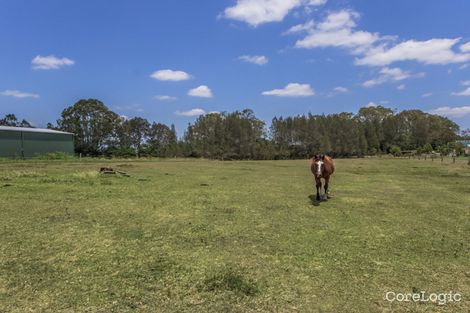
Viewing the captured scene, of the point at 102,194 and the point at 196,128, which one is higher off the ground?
the point at 196,128

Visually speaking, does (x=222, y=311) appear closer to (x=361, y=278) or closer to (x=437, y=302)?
(x=361, y=278)

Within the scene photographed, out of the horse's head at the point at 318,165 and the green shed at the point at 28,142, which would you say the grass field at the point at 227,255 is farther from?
the green shed at the point at 28,142

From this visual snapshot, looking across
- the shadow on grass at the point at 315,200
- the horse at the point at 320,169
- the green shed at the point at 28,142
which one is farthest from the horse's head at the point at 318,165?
the green shed at the point at 28,142

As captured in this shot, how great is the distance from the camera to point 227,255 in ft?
22.9

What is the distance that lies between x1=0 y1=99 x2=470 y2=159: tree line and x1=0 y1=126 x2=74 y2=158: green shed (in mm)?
19626

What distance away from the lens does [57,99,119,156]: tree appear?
85.5 meters

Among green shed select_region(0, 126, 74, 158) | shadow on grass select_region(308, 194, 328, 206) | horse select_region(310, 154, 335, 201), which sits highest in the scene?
green shed select_region(0, 126, 74, 158)

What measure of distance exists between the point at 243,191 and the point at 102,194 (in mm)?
5500

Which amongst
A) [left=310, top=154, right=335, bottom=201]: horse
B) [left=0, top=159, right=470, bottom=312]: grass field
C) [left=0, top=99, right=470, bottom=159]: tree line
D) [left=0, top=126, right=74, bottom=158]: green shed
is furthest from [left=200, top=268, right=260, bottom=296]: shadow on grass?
[left=0, top=99, right=470, bottom=159]: tree line

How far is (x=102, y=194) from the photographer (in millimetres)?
14672

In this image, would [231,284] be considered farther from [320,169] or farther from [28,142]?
[28,142]

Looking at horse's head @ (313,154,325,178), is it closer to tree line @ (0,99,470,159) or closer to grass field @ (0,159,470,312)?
grass field @ (0,159,470,312)

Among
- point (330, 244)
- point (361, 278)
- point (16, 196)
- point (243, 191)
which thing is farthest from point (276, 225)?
point (16, 196)

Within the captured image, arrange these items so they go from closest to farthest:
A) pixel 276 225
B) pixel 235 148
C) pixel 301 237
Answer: pixel 301 237, pixel 276 225, pixel 235 148
